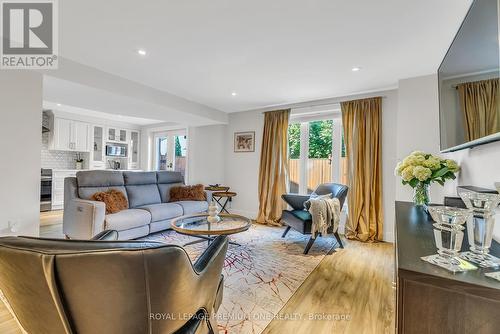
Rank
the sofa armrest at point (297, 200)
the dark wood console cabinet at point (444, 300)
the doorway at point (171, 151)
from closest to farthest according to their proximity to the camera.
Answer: the dark wood console cabinet at point (444, 300) < the sofa armrest at point (297, 200) < the doorway at point (171, 151)

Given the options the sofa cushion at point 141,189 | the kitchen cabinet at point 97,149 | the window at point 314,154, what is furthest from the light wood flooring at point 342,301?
the kitchen cabinet at point 97,149

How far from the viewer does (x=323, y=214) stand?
3020 mm

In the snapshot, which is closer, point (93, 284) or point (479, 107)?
point (93, 284)

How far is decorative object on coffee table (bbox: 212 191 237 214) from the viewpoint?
189 inches

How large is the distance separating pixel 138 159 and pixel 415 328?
785cm

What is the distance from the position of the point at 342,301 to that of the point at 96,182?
3.49 m

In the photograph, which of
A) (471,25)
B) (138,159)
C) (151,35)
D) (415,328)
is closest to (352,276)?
(415,328)

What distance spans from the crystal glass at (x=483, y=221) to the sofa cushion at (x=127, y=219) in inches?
133

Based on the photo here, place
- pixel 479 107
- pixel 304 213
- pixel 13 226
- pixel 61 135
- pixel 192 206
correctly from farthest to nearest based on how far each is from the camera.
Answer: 1. pixel 61 135
2. pixel 192 206
3. pixel 304 213
4. pixel 13 226
5. pixel 479 107

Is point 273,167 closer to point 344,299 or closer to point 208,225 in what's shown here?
point 208,225

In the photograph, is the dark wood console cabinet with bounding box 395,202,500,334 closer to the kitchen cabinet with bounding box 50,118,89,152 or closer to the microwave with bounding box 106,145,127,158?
the kitchen cabinet with bounding box 50,118,89,152

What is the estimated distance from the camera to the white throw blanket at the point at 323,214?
3.00 m

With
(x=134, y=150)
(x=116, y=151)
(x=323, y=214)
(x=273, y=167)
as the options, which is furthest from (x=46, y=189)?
(x=323, y=214)

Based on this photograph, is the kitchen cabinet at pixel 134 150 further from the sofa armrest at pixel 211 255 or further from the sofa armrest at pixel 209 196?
the sofa armrest at pixel 211 255
